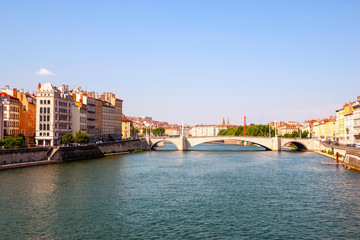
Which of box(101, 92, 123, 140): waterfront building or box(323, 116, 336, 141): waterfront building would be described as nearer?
box(101, 92, 123, 140): waterfront building

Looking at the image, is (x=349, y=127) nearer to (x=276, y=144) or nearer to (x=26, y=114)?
(x=276, y=144)

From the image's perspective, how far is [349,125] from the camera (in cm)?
9344

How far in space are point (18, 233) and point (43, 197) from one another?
9907mm

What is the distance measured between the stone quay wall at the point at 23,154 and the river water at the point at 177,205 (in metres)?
3.02

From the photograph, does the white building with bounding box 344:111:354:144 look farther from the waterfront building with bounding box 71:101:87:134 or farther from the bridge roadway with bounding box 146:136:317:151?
the waterfront building with bounding box 71:101:87:134

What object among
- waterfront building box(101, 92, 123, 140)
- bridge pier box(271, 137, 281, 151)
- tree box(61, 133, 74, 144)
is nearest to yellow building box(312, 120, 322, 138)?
bridge pier box(271, 137, 281, 151)

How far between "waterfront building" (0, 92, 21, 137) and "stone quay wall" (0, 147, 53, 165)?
8.90 metres

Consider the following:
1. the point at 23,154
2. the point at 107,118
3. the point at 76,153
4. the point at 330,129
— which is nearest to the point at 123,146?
the point at 107,118

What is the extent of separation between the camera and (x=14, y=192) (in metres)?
33.9

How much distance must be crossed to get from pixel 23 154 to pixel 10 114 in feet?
43.9

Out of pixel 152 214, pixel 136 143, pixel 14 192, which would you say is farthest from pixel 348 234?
pixel 136 143

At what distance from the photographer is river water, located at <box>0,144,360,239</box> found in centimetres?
2361

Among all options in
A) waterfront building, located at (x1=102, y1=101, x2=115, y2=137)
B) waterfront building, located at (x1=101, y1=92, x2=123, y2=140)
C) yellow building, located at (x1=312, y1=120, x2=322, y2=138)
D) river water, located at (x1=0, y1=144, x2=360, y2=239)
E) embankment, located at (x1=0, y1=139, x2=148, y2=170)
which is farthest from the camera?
yellow building, located at (x1=312, y1=120, x2=322, y2=138)

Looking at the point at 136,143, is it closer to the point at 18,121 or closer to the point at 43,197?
the point at 18,121
